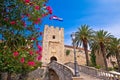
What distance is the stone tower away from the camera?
39.2 metres

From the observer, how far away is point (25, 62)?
5.75 meters

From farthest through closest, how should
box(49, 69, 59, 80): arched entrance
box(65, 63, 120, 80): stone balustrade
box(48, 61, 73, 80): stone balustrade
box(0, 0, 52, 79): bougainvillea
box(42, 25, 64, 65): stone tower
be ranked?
box(42, 25, 64, 65): stone tower → box(49, 69, 59, 80): arched entrance → box(48, 61, 73, 80): stone balustrade → box(65, 63, 120, 80): stone balustrade → box(0, 0, 52, 79): bougainvillea

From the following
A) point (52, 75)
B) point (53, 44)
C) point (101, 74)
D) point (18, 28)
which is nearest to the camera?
point (18, 28)

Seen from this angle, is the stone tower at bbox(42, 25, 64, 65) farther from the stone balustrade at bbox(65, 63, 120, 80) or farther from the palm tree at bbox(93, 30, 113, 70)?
the stone balustrade at bbox(65, 63, 120, 80)

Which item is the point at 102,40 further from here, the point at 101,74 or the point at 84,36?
the point at 101,74

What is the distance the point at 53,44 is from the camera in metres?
40.2

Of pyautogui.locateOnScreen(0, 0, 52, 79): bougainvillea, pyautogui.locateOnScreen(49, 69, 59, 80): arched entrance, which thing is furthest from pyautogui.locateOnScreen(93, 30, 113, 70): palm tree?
pyautogui.locateOnScreen(0, 0, 52, 79): bougainvillea

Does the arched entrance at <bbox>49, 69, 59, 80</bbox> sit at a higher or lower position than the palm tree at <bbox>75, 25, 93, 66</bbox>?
lower

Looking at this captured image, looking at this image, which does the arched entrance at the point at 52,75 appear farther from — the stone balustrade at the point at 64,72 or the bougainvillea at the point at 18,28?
the bougainvillea at the point at 18,28

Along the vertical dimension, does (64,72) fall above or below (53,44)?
below

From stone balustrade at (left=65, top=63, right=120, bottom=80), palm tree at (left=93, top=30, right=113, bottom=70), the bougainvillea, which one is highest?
palm tree at (left=93, top=30, right=113, bottom=70)

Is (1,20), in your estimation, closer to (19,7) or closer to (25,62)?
(19,7)

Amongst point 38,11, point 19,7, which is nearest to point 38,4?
point 38,11

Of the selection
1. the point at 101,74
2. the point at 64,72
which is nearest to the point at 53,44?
the point at 64,72
